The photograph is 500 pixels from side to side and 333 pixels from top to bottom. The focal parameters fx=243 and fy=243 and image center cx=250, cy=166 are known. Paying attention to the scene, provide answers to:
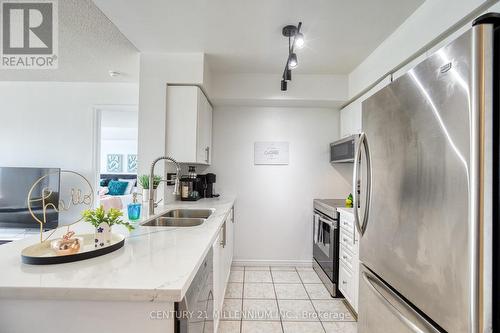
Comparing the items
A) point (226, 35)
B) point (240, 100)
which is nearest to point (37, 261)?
point (226, 35)

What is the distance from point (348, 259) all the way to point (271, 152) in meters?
1.65

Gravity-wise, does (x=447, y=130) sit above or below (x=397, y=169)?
above

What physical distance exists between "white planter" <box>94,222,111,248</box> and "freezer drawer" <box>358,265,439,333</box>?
51.0 inches

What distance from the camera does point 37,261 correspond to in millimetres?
899

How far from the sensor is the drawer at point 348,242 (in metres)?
2.08

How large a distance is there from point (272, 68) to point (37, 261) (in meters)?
2.64

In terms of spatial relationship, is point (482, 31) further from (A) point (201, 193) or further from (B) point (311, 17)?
(A) point (201, 193)

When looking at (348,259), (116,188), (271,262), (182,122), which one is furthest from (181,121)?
(116,188)

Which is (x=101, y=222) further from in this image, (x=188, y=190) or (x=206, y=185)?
(x=206, y=185)

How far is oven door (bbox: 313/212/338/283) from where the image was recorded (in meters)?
2.46

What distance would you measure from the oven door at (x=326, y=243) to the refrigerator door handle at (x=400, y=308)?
117cm

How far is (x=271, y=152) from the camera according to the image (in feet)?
11.0

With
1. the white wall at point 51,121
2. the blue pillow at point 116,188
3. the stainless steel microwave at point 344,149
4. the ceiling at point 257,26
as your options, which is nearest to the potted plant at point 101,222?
the ceiling at point 257,26

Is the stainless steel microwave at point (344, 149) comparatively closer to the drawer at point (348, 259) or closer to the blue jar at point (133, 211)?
the drawer at point (348, 259)
